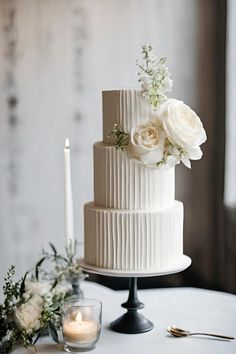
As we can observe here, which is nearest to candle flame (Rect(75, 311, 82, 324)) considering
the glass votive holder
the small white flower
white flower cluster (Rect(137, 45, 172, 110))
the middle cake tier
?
the glass votive holder

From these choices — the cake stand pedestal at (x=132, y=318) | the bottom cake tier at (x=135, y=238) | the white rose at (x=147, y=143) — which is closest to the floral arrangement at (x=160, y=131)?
the white rose at (x=147, y=143)

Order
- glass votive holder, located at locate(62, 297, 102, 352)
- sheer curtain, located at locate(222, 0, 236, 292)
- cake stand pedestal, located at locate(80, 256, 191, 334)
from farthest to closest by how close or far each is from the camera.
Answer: sheer curtain, located at locate(222, 0, 236, 292) → cake stand pedestal, located at locate(80, 256, 191, 334) → glass votive holder, located at locate(62, 297, 102, 352)

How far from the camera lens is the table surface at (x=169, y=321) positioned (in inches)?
64.8

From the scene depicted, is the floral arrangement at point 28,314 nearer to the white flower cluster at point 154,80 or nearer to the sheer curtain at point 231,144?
the white flower cluster at point 154,80

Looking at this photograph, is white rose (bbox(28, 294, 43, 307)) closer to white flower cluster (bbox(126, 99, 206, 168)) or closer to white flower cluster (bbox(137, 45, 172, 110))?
white flower cluster (bbox(126, 99, 206, 168))

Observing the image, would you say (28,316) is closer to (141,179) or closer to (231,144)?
(141,179)

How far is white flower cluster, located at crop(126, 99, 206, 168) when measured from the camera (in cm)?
163

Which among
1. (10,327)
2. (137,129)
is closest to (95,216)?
(137,129)

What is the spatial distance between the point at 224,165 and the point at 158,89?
1.44 m

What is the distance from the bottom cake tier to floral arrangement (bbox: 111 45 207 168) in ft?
0.47

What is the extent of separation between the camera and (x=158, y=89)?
1.67m

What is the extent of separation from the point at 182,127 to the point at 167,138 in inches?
2.0

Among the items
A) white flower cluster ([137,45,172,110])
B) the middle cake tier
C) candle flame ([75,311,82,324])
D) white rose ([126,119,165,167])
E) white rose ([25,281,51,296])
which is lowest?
candle flame ([75,311,82,324])

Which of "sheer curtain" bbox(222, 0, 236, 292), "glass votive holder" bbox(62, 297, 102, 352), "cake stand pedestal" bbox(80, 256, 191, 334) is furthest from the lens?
"sheer curtain" bbox(222, 0, 236, 292)
